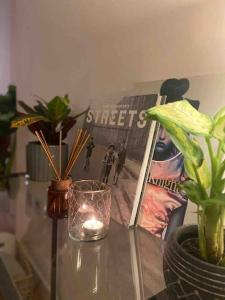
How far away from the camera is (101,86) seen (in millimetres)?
862

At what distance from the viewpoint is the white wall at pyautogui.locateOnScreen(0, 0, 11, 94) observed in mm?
1594

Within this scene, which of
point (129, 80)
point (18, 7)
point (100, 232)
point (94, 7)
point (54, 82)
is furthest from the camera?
point (18, 7)

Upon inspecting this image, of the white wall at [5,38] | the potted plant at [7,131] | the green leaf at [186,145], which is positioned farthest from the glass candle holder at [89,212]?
the white wall at [5,38]

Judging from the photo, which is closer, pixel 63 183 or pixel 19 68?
Answer: pixel 63 183

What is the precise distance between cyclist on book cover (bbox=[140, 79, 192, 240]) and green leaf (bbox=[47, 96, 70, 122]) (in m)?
0.34

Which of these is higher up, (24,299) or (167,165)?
(167,165)

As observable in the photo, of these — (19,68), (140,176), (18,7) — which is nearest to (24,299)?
(140,176)

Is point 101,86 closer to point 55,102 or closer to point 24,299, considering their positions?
point 55,102

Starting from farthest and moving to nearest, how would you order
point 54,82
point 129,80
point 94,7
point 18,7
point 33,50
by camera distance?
point 18,7 → point 33,50 → point 54,82 → point 94,7 → point 129,80

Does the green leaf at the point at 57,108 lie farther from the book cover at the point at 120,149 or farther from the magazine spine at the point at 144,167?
the magazine spine at the point at 144,167

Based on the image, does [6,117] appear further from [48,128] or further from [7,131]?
[48,128]

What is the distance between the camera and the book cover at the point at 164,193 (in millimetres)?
563

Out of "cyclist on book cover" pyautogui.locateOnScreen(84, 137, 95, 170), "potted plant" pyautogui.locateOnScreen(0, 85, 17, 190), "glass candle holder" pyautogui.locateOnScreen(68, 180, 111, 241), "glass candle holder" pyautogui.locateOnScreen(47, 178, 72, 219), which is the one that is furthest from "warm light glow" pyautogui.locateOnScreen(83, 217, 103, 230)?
"potted plant" pyautogui.locateOnScreen(0, 85, 17, 190)

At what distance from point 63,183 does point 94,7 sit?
59 centimetres
